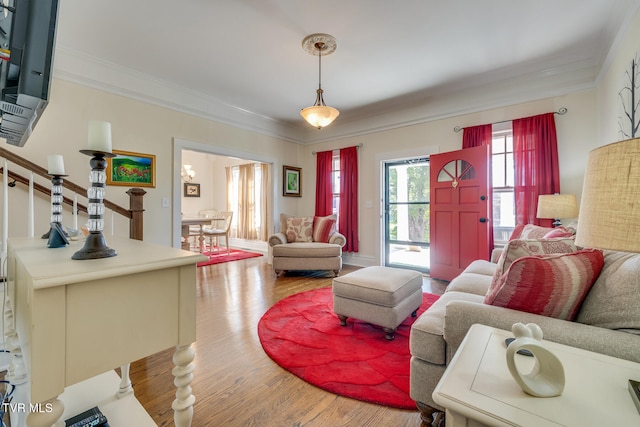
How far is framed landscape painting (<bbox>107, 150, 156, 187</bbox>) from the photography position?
3213 mm

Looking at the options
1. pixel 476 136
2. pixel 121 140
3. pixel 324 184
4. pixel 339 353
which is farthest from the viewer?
pixel 324 184

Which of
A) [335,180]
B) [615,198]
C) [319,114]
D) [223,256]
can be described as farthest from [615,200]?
[223,256]

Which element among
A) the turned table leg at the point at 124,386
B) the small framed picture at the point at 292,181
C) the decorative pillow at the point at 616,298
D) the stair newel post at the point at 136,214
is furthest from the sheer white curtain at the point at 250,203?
the decorative pillow at the point at 616,298

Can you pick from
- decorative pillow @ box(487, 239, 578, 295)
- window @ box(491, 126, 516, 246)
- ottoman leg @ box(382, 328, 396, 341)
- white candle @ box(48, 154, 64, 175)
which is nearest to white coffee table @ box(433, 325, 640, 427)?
decorative pillow @ box(487, 239, 578, 295)

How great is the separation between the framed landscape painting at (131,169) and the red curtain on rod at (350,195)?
295 cm

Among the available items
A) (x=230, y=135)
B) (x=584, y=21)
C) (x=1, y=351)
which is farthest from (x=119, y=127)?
(x=584, y=21)

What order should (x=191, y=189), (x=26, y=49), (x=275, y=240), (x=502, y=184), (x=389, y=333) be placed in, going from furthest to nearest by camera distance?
(x=191, y=189), (x=275, y=240), (x=502, y=184), (x=389, y=333), (x=26, y=49)

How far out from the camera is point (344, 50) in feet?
9.18

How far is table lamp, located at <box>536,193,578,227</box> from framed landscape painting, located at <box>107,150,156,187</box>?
4.48 meters

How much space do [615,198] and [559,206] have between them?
9.11ft

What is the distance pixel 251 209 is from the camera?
23.1 ft

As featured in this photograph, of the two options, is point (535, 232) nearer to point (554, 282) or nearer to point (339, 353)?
point (554, 282)

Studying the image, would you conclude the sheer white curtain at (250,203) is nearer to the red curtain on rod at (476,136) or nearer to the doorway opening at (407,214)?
the doorway opening at (407,214)

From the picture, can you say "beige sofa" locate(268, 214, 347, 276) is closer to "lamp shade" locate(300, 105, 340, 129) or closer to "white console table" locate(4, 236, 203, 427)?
"lamp shade" locate(300, 105, 340, 129)
